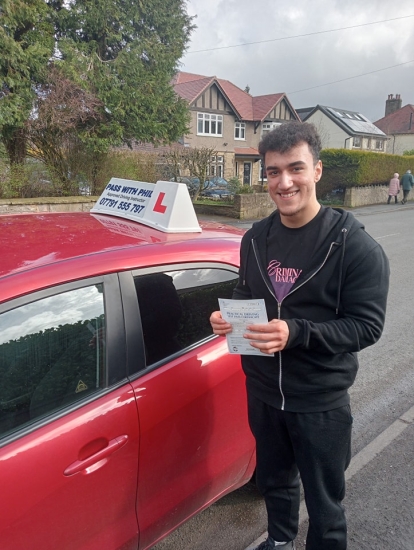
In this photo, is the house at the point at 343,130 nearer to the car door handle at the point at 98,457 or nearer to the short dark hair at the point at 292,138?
the short dark hair at the point at 292,138

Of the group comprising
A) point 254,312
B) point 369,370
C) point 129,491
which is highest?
point 254,312

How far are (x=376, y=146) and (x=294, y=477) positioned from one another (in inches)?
2144

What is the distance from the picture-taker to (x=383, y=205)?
76.8 feet

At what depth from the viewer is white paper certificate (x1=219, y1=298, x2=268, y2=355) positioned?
5.29ft

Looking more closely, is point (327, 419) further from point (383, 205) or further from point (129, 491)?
point (383, 205)

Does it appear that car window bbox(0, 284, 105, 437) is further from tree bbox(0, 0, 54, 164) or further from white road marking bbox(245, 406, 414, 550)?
tree bbox(0, 0, 54, 164)

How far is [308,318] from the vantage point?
5.51 feet

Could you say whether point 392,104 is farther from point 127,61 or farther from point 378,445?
point 378,445

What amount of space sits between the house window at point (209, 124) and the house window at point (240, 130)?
2.35 metres

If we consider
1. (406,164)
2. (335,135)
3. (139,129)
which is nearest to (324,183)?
(406,164)

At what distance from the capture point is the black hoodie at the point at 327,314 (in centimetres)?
161

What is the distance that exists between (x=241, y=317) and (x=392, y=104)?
227 feet

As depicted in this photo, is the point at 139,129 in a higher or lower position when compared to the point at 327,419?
higher

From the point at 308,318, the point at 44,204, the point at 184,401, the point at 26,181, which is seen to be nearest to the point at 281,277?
the point at 308,318
